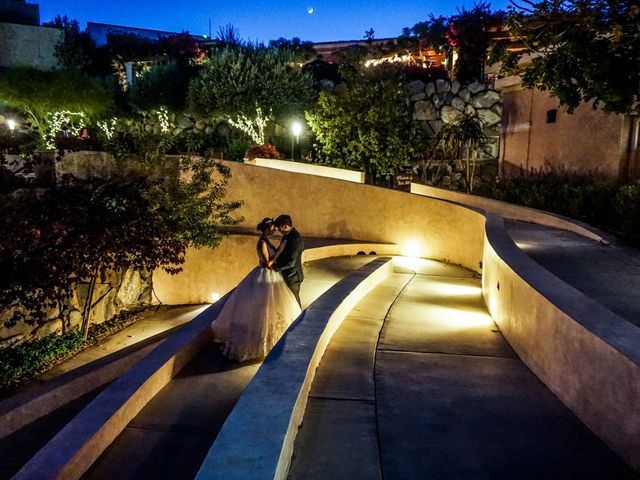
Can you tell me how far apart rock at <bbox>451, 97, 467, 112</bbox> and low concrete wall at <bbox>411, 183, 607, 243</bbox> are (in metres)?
13.0

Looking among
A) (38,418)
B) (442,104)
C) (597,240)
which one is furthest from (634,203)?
(442,104)

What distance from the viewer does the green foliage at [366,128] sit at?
68.6ft

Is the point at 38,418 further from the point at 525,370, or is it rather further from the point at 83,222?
the point at 83,222

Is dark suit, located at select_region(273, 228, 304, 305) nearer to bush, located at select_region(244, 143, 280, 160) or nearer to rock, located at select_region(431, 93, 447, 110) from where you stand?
bush, located at select_region(244, 143, 280, 160)

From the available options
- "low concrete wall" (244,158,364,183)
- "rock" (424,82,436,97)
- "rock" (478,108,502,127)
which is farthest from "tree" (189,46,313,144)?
"rock" (478,108,502,127)

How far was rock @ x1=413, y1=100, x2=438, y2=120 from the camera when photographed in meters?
27.4

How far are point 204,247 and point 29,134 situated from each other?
18.6 m

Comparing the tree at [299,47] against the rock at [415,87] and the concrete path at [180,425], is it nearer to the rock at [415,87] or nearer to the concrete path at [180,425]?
the rock at [415,87]

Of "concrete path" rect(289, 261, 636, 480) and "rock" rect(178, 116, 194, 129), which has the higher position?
"rock" rect(178, 116, 194, 129)

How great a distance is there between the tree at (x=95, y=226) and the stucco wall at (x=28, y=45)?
1044 inches

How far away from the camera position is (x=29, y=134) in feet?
90.0

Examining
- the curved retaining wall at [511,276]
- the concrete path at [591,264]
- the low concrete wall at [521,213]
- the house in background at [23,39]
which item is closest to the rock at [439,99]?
the low concrete wall at [521,213]

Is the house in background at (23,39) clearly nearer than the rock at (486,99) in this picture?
No

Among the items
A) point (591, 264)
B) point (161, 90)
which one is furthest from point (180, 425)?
point (161, 90)
